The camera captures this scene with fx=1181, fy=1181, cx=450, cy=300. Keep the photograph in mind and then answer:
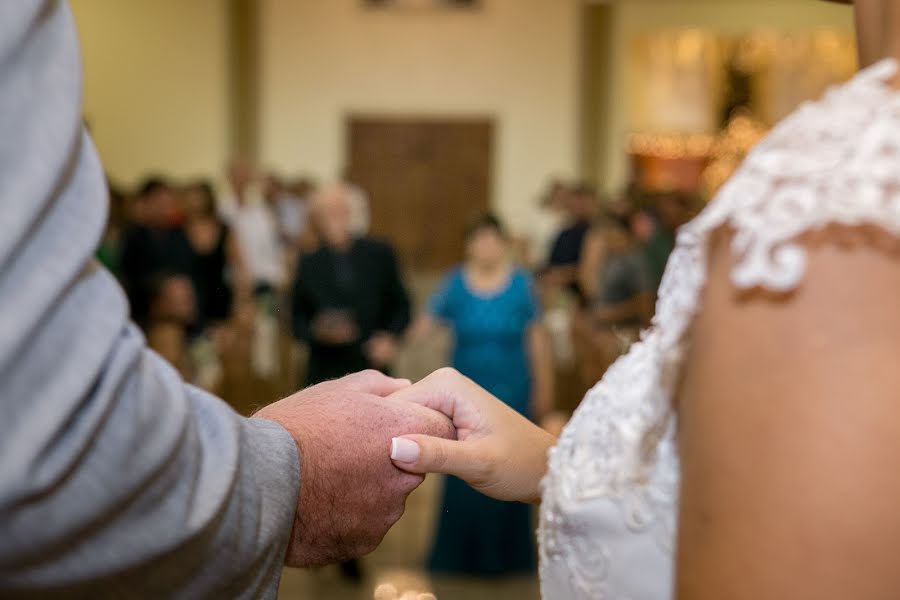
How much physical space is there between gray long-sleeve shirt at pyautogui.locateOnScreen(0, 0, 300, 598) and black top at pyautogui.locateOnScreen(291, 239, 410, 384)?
570 cm

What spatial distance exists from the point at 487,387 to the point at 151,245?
8.12ft

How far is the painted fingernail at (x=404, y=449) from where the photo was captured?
166cm

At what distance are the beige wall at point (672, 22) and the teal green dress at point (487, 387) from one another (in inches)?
484

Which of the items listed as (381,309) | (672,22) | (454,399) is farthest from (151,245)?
(672,22)

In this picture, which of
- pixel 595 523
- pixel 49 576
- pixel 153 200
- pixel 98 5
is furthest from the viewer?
pixel 98 5

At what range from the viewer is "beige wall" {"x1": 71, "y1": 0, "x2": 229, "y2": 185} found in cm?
1672

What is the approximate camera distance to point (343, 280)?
22.9ft

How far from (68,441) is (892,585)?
69cm

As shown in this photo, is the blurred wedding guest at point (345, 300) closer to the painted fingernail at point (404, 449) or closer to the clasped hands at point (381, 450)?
the clasped hands at point (381, 450)

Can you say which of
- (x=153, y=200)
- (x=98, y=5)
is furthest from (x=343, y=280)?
(x=98, y=5)

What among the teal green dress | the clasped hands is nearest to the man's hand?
the clasped hands

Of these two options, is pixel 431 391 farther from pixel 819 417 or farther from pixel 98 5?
pixel 98 5

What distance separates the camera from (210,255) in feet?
26.8

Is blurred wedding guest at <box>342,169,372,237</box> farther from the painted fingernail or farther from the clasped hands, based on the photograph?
the painted fingernail
